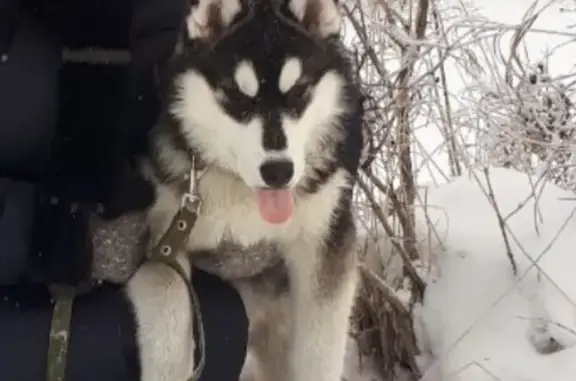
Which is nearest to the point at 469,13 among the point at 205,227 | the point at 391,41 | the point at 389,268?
the point at 391,41

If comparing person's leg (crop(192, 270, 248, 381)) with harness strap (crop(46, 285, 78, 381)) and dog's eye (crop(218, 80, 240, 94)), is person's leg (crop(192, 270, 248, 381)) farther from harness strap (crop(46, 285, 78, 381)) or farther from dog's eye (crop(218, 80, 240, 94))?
dog's eye (crop(218, 80, 240, 94))

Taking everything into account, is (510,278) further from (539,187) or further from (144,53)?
(144,53)

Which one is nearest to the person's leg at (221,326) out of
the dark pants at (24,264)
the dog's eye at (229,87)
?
the dark pants at (24,264)

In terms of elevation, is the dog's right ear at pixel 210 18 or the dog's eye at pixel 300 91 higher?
the dog's right ear at pixel 210 18

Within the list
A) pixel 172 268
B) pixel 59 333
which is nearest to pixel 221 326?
pixel 172 268

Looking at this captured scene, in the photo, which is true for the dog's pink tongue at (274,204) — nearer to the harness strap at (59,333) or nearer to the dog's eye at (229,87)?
the dog's eye at (229,87)

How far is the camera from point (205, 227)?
5.59 feet

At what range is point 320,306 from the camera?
5.99 feet

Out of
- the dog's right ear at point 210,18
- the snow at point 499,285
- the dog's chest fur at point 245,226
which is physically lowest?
the snow at point 499,285

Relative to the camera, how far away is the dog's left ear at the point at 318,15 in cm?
165

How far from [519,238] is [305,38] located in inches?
36.1

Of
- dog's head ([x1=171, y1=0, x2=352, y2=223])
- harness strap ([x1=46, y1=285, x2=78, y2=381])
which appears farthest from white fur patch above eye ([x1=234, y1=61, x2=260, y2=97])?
harness strap ([x1=46, y1=285, x2=78, y2=381])

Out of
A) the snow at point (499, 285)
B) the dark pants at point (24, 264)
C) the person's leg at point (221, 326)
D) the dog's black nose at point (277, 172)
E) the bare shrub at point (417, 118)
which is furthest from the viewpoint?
the bare shrub at point (417, 118)

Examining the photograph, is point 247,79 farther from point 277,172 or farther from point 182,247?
point 182,247
